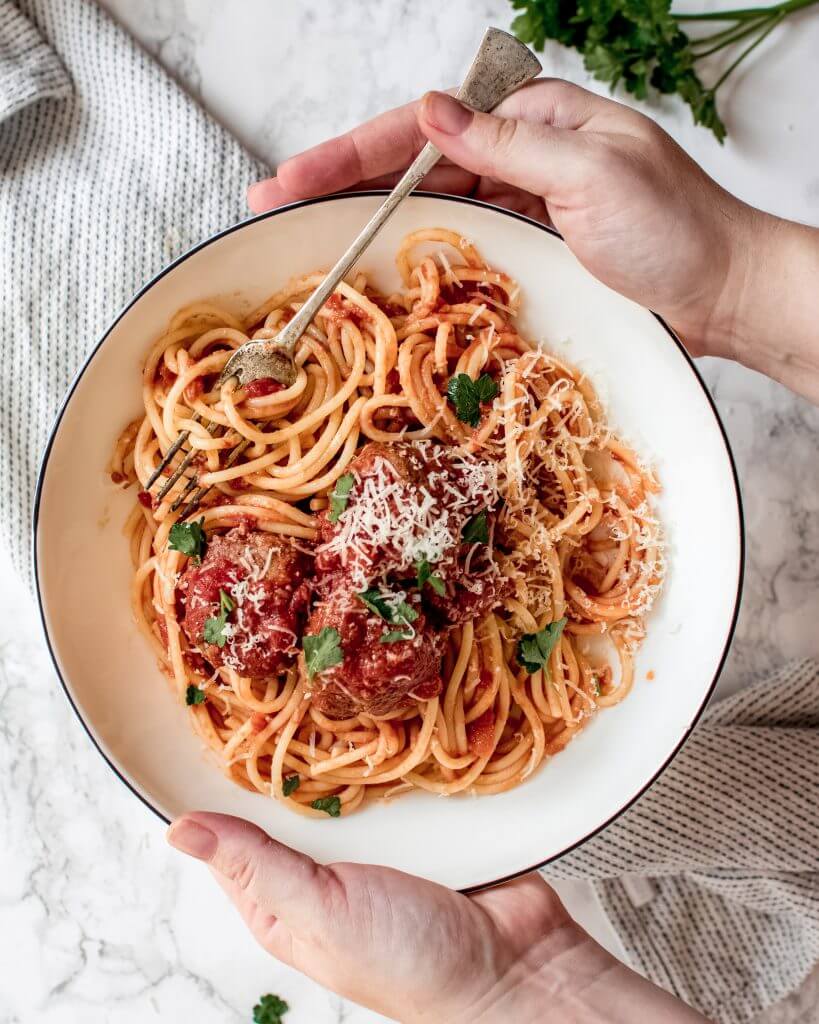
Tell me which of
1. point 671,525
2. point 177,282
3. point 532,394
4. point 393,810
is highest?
point 177,282

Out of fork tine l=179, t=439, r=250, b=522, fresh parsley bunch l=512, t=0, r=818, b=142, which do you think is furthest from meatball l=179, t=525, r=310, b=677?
fresh parsley bunch l=512, t=0, r=818, b=142

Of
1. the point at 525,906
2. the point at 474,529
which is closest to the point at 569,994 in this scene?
the point at 525,906

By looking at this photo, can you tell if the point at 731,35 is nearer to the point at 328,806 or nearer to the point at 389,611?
the point at 389,611

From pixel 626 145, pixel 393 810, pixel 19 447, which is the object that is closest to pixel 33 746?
pixel 19 447

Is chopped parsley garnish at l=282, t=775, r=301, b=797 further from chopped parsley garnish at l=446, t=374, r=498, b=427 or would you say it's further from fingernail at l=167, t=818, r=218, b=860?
chopped parsley garnish at l=446, t=374, r=498, b=427

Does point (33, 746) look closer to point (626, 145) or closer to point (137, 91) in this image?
point (137, 91)

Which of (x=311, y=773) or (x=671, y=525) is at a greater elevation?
(x=671, y=525)
